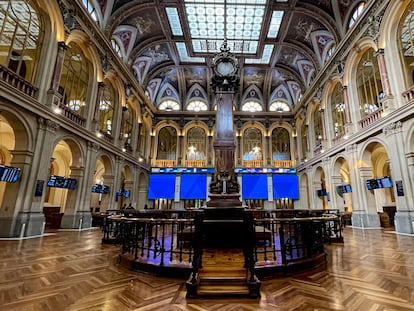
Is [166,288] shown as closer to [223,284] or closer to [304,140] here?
[223,284]

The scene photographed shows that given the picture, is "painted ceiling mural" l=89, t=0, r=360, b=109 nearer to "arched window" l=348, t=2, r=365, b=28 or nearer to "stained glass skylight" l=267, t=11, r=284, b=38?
"stained glass skylight" l=267, t=11, r=284, b=38

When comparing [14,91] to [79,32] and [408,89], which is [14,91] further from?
[408,89]

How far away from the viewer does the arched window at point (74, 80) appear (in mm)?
9664

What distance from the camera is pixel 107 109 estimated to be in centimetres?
1294

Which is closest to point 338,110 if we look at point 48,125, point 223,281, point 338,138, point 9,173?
point 338,138

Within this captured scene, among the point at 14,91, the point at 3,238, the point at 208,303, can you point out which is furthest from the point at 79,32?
the point at 208,303

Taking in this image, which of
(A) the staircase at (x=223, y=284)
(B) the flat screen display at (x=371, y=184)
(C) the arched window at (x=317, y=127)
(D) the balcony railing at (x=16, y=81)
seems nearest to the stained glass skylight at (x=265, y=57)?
(C) the arched window at (x=317, y=127)

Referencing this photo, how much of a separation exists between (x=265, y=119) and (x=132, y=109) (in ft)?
39.0

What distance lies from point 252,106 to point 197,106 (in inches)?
213

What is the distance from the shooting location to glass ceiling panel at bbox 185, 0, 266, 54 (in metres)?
12.4

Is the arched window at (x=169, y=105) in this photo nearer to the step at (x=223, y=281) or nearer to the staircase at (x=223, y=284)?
the staircase at (x=223, y=284)

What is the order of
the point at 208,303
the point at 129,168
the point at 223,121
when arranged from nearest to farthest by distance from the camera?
the point at 208,303 < the point at 223,121 < the point at 129,168

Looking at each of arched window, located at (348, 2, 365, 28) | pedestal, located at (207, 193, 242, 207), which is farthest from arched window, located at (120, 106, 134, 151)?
arched window, located at (348, 2, 365, 28)

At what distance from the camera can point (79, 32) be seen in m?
9.30
